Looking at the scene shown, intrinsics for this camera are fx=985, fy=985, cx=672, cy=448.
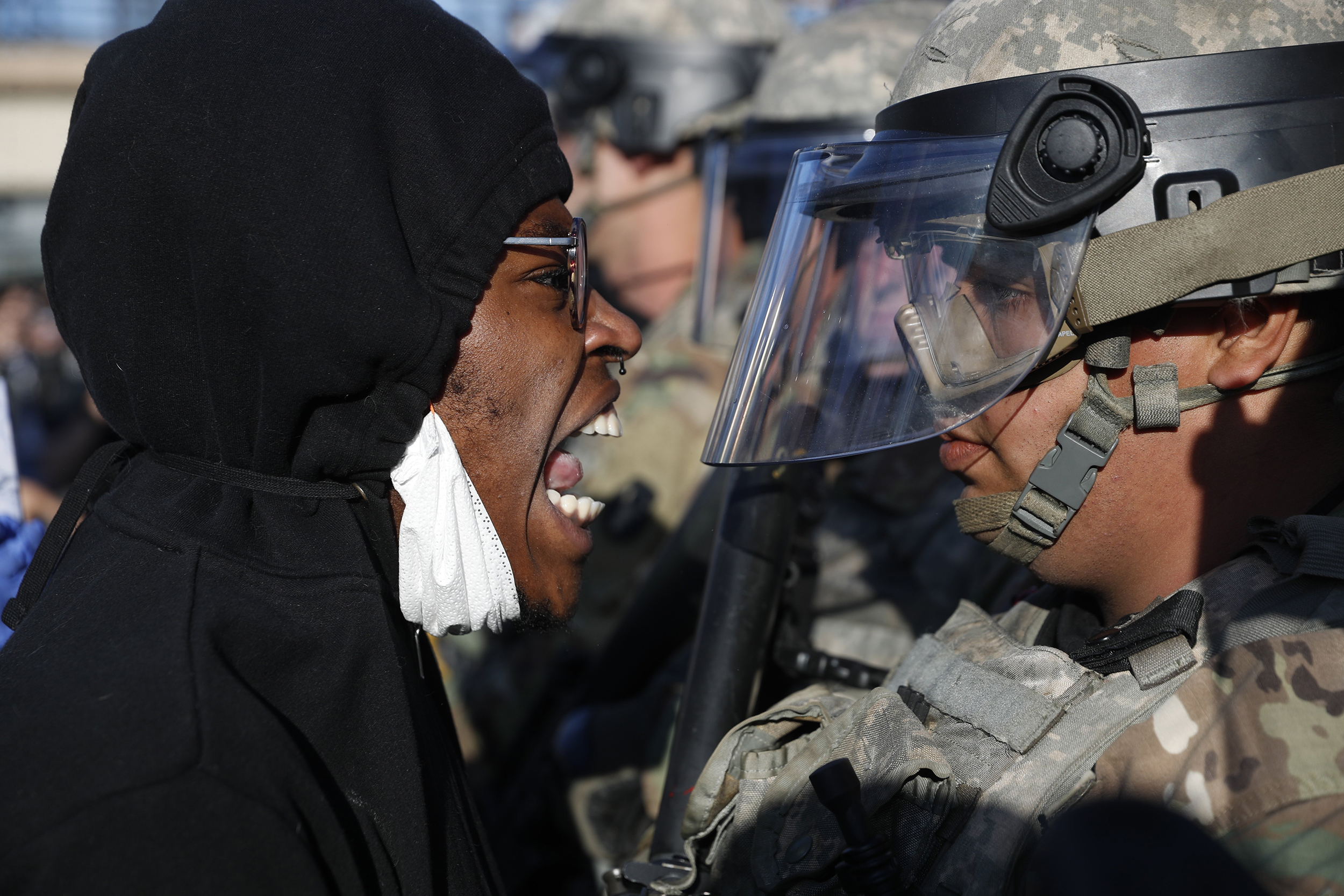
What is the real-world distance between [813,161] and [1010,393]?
563 mm

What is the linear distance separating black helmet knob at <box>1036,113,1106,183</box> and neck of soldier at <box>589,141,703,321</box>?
3.39m

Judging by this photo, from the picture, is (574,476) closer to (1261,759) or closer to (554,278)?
(554,278)

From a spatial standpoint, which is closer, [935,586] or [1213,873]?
[1213,873]

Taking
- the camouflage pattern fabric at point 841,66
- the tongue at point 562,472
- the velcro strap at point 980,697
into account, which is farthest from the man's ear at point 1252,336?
the camouflage pattern fabric at point 841,66

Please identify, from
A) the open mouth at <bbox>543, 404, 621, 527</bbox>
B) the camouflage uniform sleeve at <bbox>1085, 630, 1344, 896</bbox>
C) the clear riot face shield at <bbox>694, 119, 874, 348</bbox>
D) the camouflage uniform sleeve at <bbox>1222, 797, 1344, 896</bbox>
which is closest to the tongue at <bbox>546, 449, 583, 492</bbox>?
the open mouth at <bbox>543, 404, 621, 527</bbox>

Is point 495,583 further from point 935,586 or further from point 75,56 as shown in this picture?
point 75,56

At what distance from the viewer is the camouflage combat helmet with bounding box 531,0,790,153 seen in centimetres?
476

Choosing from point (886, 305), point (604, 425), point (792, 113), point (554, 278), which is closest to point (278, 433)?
point (554, 278)

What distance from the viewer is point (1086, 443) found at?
1588 mm

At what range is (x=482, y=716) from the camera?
12.6 ft

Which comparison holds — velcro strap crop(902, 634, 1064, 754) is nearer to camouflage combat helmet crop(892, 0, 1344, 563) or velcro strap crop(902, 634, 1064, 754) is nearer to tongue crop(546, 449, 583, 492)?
camouflage combat helmet crop(892, 0, 1344, 563)

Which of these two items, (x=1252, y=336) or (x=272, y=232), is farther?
(x=1252, y=336)

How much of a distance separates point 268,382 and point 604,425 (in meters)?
0.72

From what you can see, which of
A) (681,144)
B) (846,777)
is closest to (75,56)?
(681,144)
